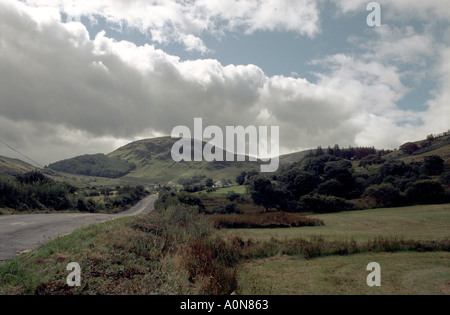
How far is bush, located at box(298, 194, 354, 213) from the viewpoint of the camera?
48.5m

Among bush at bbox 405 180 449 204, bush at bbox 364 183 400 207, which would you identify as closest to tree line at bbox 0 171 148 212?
bush at bbox 364 183 400 207

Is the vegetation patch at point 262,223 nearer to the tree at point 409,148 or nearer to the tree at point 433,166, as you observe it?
the tree at point 433,166

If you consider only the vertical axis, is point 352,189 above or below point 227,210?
above

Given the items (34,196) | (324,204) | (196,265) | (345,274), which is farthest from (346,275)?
(34,196)

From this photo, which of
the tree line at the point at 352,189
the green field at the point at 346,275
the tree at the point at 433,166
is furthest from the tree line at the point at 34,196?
the tree at the point at 433,166

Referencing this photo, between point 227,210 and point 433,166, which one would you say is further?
point 433,166

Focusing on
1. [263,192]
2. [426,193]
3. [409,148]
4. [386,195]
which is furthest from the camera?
[409,148]

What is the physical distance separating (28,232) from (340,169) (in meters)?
69.4

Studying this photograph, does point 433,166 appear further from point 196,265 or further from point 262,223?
point 196,265

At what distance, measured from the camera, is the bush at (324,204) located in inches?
1911

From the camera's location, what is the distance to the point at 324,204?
161 feet

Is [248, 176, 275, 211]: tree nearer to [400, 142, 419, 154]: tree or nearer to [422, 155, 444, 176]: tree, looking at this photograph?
[422, 155, 444, 176]: tree
